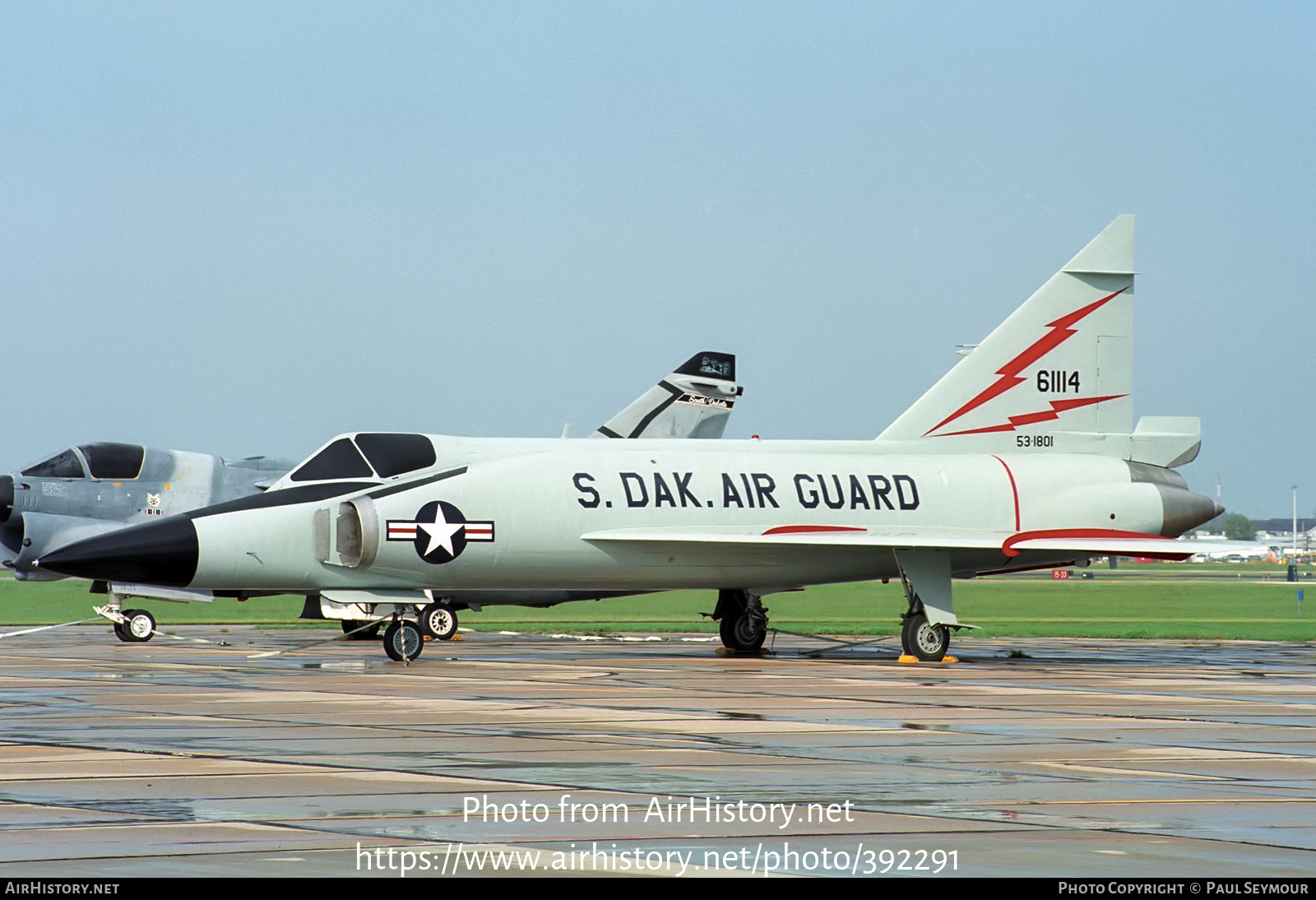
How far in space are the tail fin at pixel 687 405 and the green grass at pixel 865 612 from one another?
3.45m

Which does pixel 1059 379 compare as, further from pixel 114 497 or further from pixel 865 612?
pixel 865 612

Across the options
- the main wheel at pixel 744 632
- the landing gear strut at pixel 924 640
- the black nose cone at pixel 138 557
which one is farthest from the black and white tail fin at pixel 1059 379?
the black nose cone at pixel 138 557

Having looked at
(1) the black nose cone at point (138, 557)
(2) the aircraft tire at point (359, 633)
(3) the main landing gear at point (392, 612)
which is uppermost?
(1) the black nose cone at point (138, 557)

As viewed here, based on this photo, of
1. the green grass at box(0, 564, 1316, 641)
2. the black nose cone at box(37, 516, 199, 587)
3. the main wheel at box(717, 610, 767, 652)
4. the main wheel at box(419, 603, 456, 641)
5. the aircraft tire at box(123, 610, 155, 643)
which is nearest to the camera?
the black nose cone at box(37, 516, 199, 587)

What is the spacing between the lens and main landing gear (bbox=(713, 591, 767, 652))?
21781 mm

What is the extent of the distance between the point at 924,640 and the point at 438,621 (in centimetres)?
809

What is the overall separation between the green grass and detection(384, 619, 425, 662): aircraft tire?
945cm

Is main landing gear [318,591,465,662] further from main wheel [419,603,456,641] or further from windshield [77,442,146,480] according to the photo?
windshield [77,442,146,480]

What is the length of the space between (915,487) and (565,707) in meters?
8.60

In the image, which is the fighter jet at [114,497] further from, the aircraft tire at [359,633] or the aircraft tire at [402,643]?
the aircraft tire at [402,643]

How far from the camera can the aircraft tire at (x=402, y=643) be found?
1827cm

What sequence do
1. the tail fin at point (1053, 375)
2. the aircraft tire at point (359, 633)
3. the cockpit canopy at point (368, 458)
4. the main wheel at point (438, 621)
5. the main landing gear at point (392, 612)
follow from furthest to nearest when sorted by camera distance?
the aircraft tire at point (359, 633) → the main wheel at point (438, 621) → the tail fin at point (1053, 375) → the cockpit canopy at point (368, 458) → the main landing gear at point (392, 612)

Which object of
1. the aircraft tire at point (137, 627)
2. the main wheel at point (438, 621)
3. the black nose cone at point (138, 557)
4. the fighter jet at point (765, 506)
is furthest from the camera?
the main wheel at point (438, 621)

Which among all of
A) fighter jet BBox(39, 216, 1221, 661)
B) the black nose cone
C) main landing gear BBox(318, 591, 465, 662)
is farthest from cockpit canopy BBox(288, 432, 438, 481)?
the black nose cone
